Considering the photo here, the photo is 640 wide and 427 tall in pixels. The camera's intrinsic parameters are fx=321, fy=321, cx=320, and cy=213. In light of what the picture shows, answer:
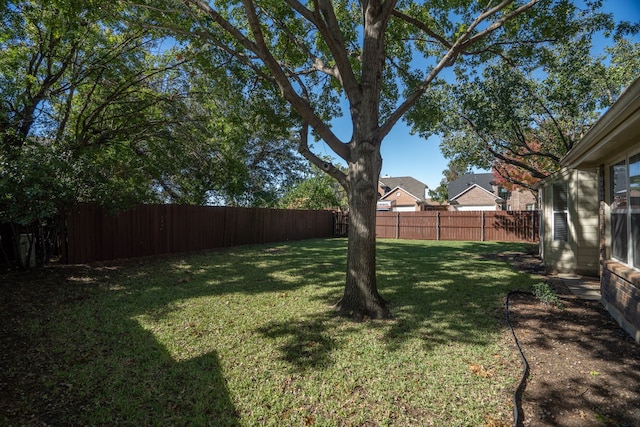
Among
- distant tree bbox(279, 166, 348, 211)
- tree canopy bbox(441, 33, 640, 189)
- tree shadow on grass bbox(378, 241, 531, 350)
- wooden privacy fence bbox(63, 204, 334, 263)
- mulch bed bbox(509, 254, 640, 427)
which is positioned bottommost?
mulch bed bbox(509, 254, 640, 427)

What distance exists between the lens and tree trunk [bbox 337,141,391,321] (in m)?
4.84

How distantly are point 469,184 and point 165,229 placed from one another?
36857 mm

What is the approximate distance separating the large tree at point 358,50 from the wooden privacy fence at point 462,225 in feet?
36.8

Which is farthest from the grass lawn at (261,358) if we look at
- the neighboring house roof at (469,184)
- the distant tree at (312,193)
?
the neighboring house roof at (469,184)

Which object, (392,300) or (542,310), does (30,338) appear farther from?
(542,310)

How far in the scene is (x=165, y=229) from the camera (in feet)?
36.4

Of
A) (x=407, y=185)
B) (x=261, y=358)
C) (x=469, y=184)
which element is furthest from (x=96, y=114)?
(x=407, y=185)

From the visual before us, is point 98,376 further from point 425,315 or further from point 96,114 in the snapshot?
point 96,114

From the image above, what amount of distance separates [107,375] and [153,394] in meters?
0.67

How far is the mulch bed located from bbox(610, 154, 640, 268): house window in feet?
3.35

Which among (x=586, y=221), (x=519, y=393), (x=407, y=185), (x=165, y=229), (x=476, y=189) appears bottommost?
(x=519, y=393)

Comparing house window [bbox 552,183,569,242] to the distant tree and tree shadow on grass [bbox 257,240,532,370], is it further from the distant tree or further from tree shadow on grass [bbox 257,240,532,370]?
the distant tree

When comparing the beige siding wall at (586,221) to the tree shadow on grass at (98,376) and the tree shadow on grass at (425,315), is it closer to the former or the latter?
the tree shadow on grass at (425,315)

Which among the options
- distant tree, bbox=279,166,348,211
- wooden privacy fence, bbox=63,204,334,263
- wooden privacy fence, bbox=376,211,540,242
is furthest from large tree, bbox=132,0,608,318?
distant tree, bbox=279,166,348,211
